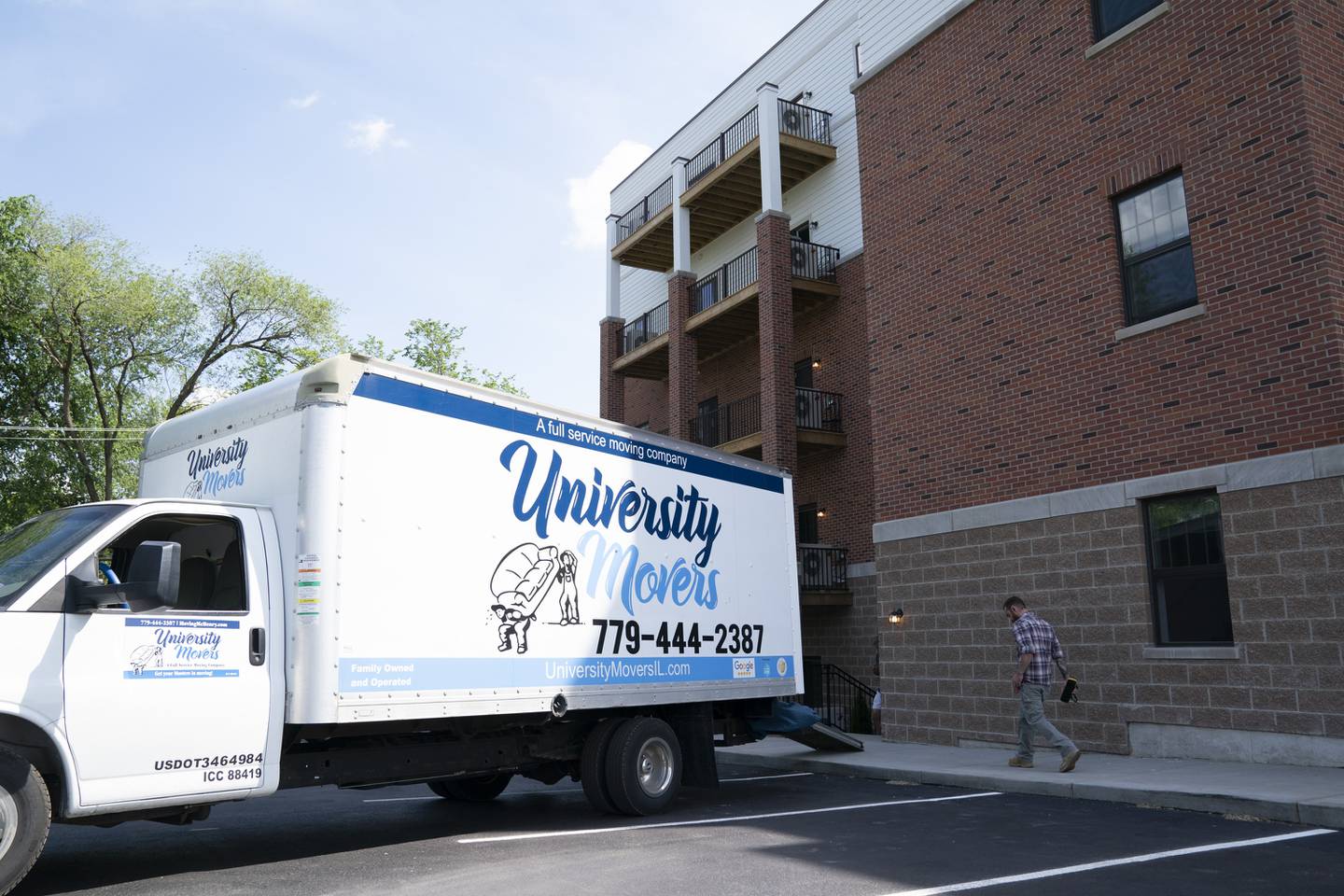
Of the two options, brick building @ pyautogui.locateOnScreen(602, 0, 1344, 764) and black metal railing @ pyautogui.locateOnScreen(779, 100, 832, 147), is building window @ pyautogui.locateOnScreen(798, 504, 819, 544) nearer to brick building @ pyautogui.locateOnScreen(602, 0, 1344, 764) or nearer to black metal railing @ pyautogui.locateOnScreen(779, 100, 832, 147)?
brick building @ pyautogui.locateOnScreen(602, 0, 1344, 764)

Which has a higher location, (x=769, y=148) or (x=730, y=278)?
(x=769, y=148)

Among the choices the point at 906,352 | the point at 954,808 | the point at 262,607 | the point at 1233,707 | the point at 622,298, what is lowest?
the point at 954,808

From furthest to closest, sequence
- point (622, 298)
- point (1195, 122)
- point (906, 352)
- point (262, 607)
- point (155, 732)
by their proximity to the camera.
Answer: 1. point (622, 298)
2. point (906, 352)
3. point (1195, 122)
4. point (262, 607)
5. point (155, 732)

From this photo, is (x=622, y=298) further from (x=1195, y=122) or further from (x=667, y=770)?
(x=667, y=770)

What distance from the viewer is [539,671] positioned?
806 cm

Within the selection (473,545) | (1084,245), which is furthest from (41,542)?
(1084,245)

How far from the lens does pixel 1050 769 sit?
11.1 meters

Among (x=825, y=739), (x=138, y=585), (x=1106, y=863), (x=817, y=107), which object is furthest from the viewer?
(x=817, y=107)

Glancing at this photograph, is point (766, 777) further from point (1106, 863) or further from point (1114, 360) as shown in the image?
point (1114, 360)

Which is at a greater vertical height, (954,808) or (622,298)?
(622,298)

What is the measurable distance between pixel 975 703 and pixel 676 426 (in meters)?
13.2

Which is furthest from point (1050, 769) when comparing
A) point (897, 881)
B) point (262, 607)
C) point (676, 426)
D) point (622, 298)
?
point (622, 298)

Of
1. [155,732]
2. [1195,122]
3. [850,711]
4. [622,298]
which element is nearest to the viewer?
[155,732]

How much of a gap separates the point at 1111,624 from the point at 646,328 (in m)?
18.6
